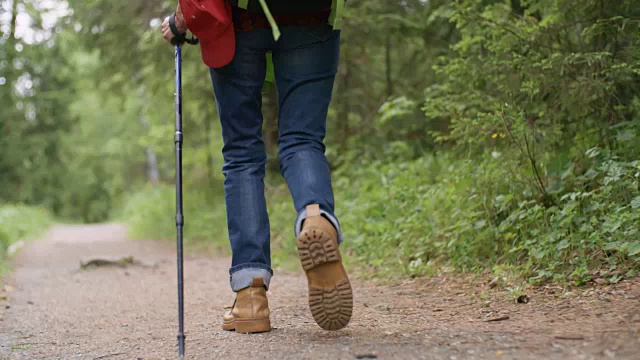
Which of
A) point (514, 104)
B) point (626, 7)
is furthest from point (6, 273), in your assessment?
point (626, 7)

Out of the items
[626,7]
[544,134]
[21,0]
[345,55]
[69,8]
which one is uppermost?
[21,0]

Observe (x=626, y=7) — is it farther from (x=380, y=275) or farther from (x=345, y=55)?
(x=345, y=55)

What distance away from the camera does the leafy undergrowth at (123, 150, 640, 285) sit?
9.84ft

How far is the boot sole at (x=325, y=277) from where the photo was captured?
213cm

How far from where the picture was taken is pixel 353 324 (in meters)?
2.60

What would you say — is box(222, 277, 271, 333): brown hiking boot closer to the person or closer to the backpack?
the person

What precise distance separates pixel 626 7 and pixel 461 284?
1.84 meters

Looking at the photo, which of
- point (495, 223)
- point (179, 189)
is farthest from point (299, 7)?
point (495, 223)

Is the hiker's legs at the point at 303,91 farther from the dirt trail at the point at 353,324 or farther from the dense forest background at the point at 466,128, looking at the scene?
the dirt trail at the point at 353,324

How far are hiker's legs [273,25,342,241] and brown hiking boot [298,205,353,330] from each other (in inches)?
11.8

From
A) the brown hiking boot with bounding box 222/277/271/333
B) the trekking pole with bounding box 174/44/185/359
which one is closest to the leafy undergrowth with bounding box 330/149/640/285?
the brown hiking boot with bounding box 222/277/271/333

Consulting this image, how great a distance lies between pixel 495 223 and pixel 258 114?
1987 millimetres

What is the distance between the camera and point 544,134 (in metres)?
3.72

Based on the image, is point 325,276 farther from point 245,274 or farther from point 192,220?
point 192,220
